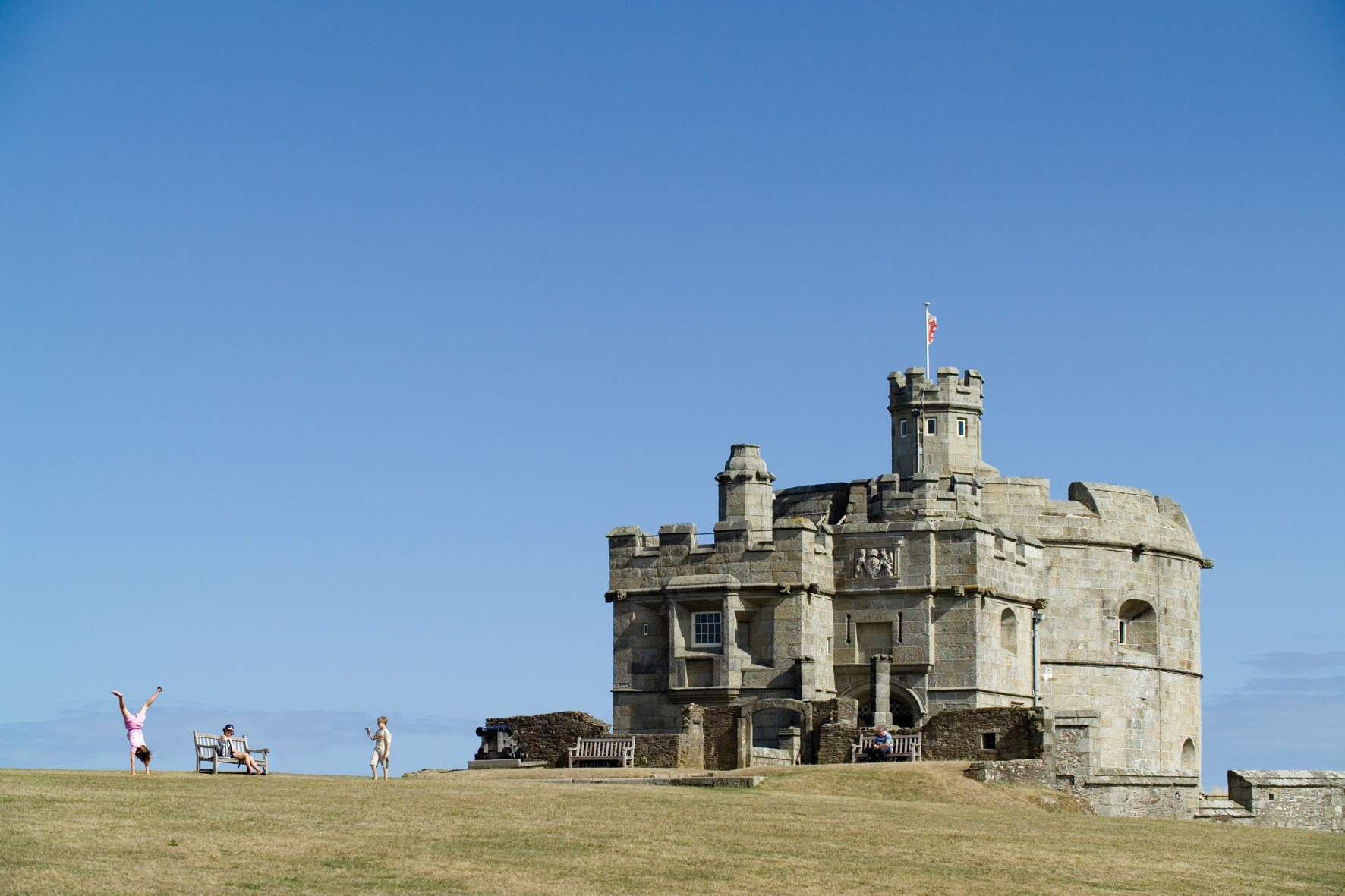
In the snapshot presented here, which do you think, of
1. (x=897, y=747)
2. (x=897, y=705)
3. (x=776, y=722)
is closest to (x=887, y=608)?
Answer: (x=897, y=705)

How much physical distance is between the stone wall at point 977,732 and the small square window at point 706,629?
8.66 meters

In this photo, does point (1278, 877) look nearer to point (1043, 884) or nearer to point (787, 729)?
point (1043, 884)

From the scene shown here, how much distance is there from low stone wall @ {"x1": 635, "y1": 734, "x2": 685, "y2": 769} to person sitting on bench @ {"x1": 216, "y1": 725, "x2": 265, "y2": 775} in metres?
11.1

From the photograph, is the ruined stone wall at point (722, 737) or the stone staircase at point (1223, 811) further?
the stone staircase at point (1223, 811)

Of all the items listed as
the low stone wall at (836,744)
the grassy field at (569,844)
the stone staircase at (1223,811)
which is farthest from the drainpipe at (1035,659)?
the grassy field at (569,844)

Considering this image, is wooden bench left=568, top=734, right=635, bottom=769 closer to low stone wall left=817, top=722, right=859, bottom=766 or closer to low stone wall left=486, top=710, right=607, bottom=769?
low stone wall left=486, top=710, right=607, bottom=769

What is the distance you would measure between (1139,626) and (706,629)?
13633 mm

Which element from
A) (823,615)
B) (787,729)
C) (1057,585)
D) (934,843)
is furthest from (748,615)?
(934,843)

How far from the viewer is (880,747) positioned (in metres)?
44.1

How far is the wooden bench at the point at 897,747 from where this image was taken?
44.0 meters

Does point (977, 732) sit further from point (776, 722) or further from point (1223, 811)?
point (1223, 811)

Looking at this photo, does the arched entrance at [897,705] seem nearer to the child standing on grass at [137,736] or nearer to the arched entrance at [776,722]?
the arched entrance at [776,722]

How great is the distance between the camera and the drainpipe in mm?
55219

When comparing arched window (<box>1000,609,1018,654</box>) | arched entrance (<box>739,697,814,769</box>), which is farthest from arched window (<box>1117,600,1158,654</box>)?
arched entrance (<box>739,697,814,769</box>)
